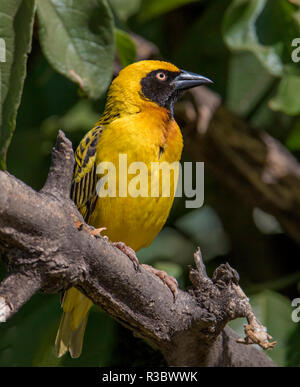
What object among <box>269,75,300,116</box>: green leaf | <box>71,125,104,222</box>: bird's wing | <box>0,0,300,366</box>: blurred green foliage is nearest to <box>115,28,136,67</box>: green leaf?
<box>0,0,300,366</box>: blurred green foliage

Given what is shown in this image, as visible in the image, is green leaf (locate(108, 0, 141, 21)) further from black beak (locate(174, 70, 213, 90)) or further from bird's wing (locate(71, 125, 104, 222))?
bird's wing (locate(71, 125, 104, 222))

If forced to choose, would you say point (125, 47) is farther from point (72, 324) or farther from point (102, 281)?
point (102, 281)

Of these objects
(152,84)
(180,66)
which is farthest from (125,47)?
(180,66)

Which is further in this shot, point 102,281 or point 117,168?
point 117,168

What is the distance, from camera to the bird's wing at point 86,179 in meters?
3.42

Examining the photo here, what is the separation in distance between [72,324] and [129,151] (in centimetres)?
109

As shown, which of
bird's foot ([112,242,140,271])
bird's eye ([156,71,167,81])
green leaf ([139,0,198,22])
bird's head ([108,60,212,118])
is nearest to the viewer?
bird's foot ([112,242,140,271])

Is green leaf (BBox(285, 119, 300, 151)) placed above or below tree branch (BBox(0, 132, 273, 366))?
below

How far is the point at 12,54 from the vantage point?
265cm

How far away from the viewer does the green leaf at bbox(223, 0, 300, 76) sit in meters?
3.95

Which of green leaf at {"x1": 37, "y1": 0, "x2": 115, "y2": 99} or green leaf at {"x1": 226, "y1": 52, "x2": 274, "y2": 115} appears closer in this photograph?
Answer: green leaf at {"x1": 37, "y1": 0, "x2": 115, "y2": 99}

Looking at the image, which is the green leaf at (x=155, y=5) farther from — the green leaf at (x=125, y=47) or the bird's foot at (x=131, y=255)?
the bird's foot at (x=131, y=255)

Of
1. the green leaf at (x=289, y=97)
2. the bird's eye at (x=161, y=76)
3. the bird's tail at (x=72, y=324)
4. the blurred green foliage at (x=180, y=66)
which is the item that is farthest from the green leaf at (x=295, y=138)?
the bird's tail at (x=72, y=324)
